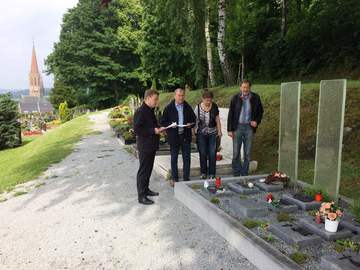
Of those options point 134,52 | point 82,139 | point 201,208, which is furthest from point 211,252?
point 134,52

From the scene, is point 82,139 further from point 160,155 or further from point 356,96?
point 356,96

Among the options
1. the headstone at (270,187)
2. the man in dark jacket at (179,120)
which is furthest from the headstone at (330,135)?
the man in dark jacket at (179,120)

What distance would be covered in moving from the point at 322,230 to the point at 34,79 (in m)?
161

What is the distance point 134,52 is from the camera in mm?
42469

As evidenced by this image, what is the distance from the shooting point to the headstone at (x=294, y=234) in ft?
13.9

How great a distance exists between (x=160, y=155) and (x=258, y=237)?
6120mm

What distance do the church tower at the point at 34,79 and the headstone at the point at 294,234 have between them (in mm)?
159043

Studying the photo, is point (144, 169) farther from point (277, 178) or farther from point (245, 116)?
point (277, 178)

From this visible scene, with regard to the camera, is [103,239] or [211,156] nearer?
[103,239]

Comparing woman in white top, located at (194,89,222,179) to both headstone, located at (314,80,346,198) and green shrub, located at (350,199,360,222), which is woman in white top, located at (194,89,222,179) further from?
green shrub, located at (350,199,360,222)

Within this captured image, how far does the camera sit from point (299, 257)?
152 inches

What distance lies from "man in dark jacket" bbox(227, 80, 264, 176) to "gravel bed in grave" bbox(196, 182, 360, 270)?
119 cm

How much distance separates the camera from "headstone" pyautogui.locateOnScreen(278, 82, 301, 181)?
21.9 ft

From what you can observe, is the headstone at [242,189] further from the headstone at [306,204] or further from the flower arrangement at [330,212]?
the flower arrangement at [330,212]
